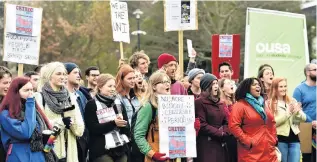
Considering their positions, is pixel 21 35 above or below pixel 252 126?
above

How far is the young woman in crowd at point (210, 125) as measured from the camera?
8.45 m

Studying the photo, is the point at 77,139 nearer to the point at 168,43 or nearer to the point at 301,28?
the point at 301,28

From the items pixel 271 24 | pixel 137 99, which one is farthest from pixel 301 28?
pixel 137 99

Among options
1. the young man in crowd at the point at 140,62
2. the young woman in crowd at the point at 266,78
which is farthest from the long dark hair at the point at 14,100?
the young woman in crowd at the point at 266,78

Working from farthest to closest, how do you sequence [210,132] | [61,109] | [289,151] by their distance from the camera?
[289,151] → [210,132] → [61,109]

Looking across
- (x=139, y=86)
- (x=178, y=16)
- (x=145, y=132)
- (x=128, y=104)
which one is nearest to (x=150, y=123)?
(x=145, y=132)

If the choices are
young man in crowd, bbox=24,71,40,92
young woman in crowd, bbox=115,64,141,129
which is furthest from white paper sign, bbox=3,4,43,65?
young woman in crowd, bbox=115,64,141,129

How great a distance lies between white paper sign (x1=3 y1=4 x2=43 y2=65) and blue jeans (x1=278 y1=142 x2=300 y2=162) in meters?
4.01

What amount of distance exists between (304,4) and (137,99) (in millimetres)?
38789

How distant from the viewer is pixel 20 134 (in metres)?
6.98

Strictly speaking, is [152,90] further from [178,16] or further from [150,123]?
[178,16]

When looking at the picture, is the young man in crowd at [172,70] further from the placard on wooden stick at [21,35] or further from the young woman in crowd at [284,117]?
the placard on wooden stick at [21,35]

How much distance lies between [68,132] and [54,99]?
46 centimetres

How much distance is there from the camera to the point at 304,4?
45562mm
